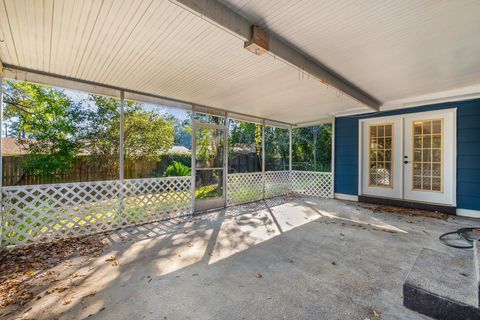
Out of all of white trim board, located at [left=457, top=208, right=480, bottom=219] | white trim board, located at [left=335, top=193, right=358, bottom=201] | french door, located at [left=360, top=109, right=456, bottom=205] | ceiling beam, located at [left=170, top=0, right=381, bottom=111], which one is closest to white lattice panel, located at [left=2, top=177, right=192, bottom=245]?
ceiling beam, located at [left=170, top=0, right=381, bottom=111]

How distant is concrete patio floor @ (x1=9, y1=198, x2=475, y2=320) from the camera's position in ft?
5.95

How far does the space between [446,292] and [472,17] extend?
2681 millimetres

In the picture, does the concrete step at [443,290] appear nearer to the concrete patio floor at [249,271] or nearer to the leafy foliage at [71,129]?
the concrete patio floor at [249,271]

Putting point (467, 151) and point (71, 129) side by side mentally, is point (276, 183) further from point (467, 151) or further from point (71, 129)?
point (71, 129)

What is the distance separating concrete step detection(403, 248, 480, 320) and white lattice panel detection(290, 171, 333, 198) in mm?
5031

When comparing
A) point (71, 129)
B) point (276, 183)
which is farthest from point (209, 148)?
point (71, 129)

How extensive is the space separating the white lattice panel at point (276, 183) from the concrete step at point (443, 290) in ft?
16.6

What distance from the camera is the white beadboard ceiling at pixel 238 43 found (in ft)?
6.59

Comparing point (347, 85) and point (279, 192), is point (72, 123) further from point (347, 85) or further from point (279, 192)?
point (347, 85)

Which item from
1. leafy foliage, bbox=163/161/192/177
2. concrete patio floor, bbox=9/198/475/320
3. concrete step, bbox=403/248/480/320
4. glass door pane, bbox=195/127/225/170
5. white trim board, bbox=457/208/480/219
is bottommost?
concrete patio floor, bbox=9/198/475/320

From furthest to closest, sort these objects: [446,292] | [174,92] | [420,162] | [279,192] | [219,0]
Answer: [279,192], [420,162], [174,92], [219,0], [446,292]

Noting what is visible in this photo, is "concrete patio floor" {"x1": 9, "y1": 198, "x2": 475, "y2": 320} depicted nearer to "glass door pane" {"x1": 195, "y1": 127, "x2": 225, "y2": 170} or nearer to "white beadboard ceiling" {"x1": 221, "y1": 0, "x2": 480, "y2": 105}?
"glass door pane" {"x1": 195, "y1": 127, "x2": 225, "y2": 170}

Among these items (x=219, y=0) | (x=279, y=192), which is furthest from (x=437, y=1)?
(x=279, y=192)

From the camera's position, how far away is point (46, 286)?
2.16 metres
